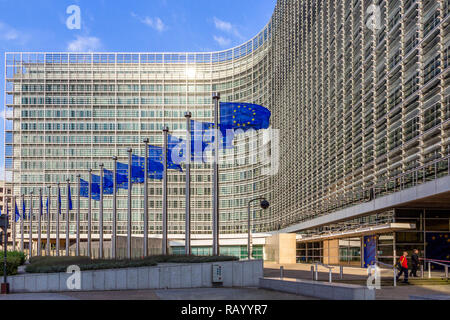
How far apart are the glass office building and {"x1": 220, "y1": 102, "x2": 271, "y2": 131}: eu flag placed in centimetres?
827

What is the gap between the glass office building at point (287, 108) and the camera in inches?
1249

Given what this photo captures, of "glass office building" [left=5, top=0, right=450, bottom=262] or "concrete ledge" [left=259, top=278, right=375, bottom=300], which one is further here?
"glass office building" [left=5, top=0, right=450, bottom=262]

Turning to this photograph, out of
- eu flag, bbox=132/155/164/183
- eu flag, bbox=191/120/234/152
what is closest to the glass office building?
eu flag, bbox=191/120/234/152

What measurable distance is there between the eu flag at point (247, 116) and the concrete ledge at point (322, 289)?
7.97 m

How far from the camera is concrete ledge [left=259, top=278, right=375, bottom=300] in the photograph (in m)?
17.7

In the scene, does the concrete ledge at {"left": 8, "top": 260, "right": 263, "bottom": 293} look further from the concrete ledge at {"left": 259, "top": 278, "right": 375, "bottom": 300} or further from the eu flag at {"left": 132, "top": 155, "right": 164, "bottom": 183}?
the eu flag at {"left": 132, "top": 155, "right": 164, "bottom": 183}

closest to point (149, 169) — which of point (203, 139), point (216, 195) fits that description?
point (203, 139)

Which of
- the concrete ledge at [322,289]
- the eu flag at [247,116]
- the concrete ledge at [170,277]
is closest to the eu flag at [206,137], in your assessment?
the eu flag at [247,116]

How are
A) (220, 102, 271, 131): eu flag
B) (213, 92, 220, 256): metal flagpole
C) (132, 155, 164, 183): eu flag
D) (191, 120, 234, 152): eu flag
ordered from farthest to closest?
(132, 155, 164, 183): eu flag < (191, 120, 234, 152): eu flag < (213, 92, 220, 256): metal flagpole < (220, 102, 271, 131): eu flag

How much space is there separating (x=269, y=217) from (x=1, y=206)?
11782 centimetres

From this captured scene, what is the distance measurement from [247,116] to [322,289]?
474 inches

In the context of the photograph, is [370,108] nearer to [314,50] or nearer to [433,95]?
[433,95]

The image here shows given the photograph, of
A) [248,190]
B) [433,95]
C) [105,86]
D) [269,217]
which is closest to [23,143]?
[105,86]

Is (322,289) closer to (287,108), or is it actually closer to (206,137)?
(206,137)
